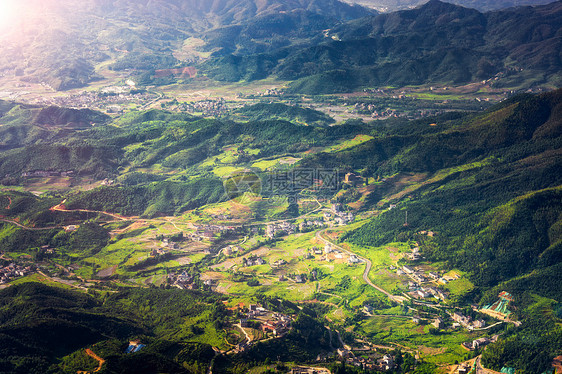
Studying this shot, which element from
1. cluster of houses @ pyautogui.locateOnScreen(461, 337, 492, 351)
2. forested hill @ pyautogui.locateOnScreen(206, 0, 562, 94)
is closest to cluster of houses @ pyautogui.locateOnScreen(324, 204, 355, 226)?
cluster of houses @ pyautogui.locateOnScreen(461, 337, 492, 351)

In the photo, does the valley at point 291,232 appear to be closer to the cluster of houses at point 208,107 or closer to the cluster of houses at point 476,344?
the cluster of houses at point 476,344

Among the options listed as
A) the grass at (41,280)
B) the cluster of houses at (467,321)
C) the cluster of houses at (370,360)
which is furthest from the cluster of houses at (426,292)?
the grass at (41,280)

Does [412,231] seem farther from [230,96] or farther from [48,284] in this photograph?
[230,96]

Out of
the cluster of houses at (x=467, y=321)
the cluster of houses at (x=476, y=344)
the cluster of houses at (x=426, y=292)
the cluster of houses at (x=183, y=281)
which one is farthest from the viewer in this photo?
the cluster of houses at (x=183, y=281)

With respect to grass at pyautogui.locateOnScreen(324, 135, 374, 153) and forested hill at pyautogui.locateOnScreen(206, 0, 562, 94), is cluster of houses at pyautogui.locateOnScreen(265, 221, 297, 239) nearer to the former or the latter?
grass at pyautogui.locateOnScreen(324, 135, 374, 153)

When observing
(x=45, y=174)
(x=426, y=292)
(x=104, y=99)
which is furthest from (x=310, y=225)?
(x=104, y=99)

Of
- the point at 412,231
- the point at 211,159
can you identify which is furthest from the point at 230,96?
the point at 412,231
